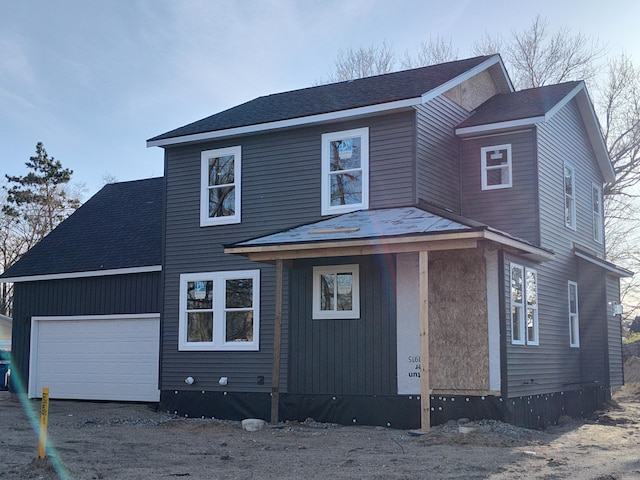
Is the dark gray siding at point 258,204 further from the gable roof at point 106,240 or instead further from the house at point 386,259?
the gable roof at point 106,240

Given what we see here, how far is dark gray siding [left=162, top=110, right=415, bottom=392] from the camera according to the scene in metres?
15.2

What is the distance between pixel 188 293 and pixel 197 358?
1.41m

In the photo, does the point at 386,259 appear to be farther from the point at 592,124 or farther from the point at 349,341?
the point at 592,124

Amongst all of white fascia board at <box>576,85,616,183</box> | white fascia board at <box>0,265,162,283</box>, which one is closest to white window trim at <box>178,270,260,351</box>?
white fascia board at <box>0,265,162,283</box>

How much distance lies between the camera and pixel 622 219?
31.9 meters

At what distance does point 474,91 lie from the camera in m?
17.8

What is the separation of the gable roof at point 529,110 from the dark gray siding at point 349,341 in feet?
12.0

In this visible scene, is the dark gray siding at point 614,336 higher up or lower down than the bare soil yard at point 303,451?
higher up

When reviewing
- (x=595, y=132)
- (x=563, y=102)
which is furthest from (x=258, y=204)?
(x=595, y=132)

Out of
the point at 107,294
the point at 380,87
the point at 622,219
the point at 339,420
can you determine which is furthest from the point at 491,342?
the point at 622,219

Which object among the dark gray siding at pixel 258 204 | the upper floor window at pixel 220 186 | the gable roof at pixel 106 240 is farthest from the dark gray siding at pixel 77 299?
the upper floor window at pixel 220 186

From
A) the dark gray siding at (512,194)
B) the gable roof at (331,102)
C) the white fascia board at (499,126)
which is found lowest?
the dark gray siding at (512,194)

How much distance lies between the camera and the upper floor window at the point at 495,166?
1625 cm

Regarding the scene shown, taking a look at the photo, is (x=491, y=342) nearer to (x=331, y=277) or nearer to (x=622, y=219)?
(x=331, y=277)
